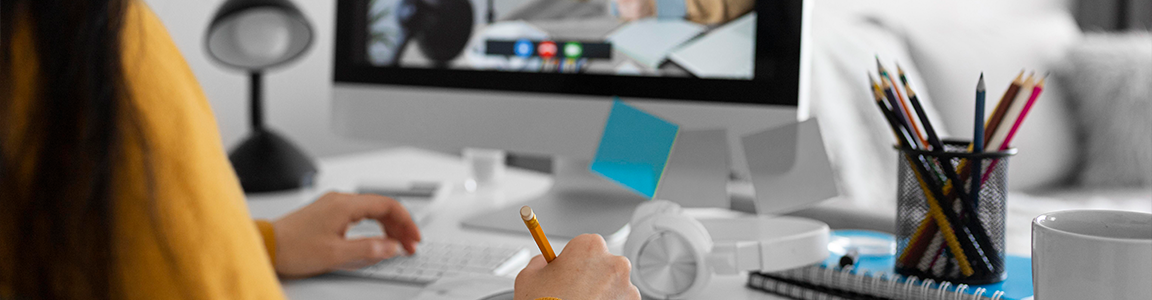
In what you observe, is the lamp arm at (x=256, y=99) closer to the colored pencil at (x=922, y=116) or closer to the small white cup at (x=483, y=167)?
the small white cup at (x=483, y=167)

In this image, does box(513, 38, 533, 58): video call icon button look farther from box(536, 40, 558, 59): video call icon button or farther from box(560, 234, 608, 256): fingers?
box(560, 234, 608, 256): fingers

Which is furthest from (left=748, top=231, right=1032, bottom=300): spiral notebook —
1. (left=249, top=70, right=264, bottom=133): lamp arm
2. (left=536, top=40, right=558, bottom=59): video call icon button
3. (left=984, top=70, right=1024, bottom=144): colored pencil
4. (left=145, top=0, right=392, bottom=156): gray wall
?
(left=145, top=0, right=392, bottom=156): gray wall

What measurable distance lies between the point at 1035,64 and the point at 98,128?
64.5 inches

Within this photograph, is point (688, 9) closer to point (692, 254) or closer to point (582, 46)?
point (582, 46)

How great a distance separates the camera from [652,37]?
0.72m

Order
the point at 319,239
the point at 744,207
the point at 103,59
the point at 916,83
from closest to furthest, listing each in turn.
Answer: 1. the point at 103,59
2. the point at 319,239
3. the point at 744,207
4. the point at 916,83

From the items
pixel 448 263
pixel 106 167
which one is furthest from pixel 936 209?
pixel 106 167

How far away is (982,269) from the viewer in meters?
0.50

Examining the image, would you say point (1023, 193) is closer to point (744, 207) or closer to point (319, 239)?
point (744, 207)

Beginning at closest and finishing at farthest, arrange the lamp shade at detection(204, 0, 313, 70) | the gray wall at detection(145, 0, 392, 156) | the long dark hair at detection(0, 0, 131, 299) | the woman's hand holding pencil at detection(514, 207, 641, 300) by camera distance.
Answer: the long dark hair at detection(0, 0, 131, 299) → the woman's hand holding pencil at detection(514, 207, 641, 300) → the lamp shade at detection(204, 0, 313, 70) → the gray wall at detection(145, 0, 392, 156)

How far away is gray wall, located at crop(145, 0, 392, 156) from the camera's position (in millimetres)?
1657

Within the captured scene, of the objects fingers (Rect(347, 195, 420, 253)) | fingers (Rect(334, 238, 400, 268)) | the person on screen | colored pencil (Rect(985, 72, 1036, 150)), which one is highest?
the person on screen

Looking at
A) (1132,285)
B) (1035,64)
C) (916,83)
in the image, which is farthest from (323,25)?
(1132,285)

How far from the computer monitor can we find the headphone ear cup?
0.59ft
